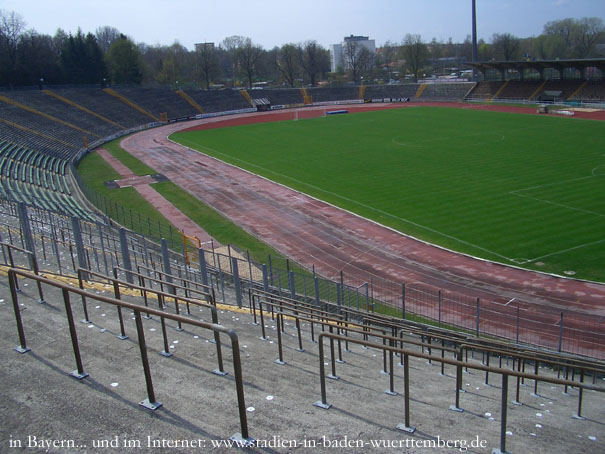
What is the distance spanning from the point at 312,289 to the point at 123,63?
3734 inches

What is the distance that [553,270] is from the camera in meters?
22.2

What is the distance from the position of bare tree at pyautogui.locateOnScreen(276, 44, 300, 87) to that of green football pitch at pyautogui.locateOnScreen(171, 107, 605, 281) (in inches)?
2574

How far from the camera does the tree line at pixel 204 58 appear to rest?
8888cm

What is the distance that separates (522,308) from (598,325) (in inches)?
101

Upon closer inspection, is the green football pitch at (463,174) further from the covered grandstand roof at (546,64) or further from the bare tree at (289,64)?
the bare tree at (289,64)

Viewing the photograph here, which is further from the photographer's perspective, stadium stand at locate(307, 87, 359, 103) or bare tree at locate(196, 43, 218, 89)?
bare tree at locate(196, 43, 218, 89)

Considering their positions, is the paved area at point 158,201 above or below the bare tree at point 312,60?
below

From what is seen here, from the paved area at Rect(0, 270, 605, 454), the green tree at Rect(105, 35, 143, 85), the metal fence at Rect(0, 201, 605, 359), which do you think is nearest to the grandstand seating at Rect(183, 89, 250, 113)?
the green tree at Rect(105, 35, 143, 85)

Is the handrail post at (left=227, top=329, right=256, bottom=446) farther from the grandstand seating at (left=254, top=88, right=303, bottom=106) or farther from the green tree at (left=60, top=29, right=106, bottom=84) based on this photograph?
the green tree at (left=60, top=29, right=106, bottom=84)

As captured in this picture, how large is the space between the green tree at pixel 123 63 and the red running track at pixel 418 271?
7160 centimetres

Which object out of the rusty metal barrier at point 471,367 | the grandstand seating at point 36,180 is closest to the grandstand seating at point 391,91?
the grandstand seating at point 36,180

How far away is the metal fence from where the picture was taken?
15.6m

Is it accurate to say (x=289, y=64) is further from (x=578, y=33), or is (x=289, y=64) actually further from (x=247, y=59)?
(x=578, y=33)

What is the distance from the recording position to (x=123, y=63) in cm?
10169
